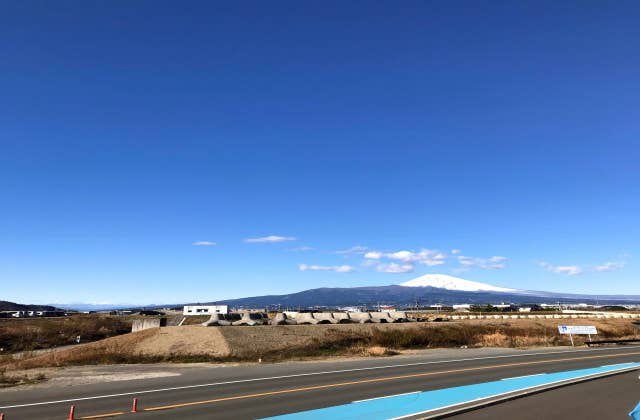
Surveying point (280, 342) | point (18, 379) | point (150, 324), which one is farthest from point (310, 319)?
point (18, 379)

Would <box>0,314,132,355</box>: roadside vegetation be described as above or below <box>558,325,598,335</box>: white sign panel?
above

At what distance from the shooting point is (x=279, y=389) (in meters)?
19.3

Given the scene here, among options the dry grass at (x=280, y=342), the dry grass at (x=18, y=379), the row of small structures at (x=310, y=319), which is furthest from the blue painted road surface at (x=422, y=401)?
the row of small structures at (x=310, y=319)

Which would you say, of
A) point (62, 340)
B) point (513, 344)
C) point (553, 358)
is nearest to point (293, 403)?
point (553, 358)

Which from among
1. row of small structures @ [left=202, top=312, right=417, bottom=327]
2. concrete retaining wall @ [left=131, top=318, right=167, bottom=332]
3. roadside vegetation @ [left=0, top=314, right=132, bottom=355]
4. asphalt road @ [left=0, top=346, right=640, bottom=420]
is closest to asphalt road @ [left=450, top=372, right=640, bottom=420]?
asphalt road @ [left=0, top=346, right=640, bottom=420]

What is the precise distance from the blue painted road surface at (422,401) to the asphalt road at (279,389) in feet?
2.71

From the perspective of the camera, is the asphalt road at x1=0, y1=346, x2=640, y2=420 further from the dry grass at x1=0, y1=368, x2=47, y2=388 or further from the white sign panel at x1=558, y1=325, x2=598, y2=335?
the white sign panel at x1=558, y1=325, x2=598, y2=335

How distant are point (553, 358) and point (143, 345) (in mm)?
34905

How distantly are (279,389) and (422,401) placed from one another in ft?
21.2

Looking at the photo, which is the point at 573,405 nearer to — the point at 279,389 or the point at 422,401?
the point at 422,401

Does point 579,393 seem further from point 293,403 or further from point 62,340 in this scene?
point 62,340

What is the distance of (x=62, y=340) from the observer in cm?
7125

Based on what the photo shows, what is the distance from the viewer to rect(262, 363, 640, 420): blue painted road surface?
14.0 m

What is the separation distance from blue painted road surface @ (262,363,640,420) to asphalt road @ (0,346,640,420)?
0.83 m
